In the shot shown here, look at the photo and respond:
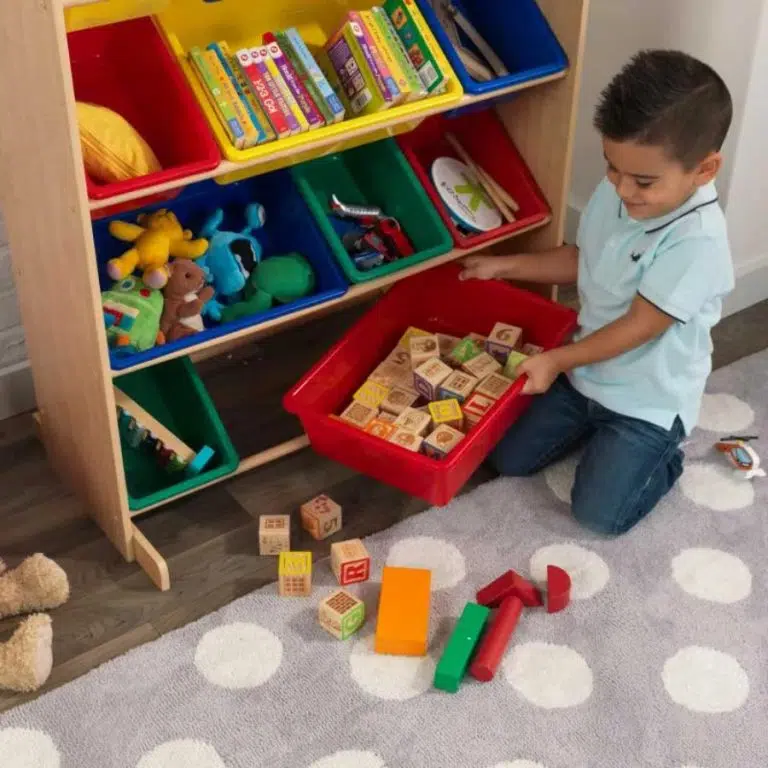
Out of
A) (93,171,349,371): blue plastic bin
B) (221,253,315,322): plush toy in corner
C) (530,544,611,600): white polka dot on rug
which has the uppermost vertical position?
(93,171,349,371): blue plastic bin

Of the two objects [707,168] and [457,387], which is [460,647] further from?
[707,168]

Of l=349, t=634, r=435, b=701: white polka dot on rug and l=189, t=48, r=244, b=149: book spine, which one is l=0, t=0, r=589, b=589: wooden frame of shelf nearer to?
l=189, t=48, r=244, b=149: book spine

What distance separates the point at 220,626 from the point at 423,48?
2.78 ft

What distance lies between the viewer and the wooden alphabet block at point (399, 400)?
5.33 feet

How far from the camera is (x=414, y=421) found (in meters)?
1.57

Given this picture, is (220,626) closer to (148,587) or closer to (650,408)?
(148,587)

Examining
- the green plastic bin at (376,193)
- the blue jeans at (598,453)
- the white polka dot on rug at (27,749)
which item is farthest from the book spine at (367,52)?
the white polka dot on rug at (27,749)

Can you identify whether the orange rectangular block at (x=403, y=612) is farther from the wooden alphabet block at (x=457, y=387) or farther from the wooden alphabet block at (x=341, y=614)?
the wooden alphabet block at (x=457, y=387)

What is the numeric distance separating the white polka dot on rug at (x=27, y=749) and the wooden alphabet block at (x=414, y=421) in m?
0.64

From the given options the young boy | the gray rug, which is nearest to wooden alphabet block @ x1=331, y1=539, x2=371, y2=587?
the gray rug

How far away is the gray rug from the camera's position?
4.09 ft

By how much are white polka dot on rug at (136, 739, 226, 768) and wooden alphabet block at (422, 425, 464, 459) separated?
1.68ft

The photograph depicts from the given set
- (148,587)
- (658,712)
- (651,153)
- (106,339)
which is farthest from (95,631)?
(651,153)

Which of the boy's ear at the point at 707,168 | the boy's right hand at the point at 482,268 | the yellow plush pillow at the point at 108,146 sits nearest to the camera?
the yellow plush pillow at the point at 108,146
